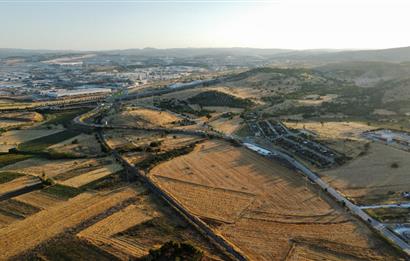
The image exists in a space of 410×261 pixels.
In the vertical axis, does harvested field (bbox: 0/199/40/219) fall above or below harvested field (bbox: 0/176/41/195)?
below

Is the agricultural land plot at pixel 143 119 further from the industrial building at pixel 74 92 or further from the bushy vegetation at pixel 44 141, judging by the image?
the industrial building at pixel 74 92

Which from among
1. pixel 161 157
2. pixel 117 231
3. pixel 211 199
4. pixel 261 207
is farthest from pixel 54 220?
pixel 261 207

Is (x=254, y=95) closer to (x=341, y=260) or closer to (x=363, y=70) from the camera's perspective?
(x=363, y=70)

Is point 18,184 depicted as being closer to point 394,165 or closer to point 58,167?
point 58,167

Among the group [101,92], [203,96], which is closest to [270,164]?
[203,96]

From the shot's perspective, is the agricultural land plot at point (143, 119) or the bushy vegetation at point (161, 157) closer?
the bushy vegetation at point (161, 157)

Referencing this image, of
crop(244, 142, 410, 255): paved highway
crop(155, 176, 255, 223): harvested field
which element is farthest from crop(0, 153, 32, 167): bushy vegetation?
crop(244, 142, 410, 255): paved highway

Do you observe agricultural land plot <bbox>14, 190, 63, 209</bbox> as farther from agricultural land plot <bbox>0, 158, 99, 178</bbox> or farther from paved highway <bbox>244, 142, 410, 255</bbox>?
paved highway <bbox>244, 142, 410, 255</bbox>

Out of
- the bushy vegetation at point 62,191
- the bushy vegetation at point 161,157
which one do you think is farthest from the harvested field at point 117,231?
the bushy vegetation at point 161,157
